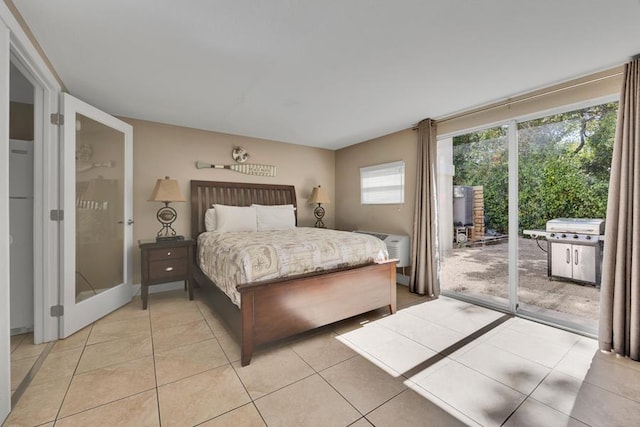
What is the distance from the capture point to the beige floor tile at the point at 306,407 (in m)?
1.51

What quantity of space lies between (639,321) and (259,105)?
400 centimetres

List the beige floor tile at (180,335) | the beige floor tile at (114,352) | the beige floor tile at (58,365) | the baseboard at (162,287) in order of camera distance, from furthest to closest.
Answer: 1. the baseboard at (162,287)
2. the beige floor tile at (180,335)
3. the beige floor tile at (114,352)
4. the beige floor tile at (58,365)

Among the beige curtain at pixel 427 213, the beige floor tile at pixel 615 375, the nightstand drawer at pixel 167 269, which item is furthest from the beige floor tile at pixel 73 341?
the beige floor tile at pixel 615 375

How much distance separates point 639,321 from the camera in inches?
82.4

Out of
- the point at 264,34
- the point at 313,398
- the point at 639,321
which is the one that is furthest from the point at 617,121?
the point at 313,398

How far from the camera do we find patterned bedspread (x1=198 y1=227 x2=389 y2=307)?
221cm

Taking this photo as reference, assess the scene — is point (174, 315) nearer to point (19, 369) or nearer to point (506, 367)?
point (19, 369)

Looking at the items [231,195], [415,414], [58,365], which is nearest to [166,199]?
[231,195]

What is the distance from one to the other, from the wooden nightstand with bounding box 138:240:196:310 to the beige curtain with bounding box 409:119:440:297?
3064mm

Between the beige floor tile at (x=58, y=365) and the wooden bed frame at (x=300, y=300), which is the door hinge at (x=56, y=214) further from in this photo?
the wooden bed frame at (x=300, y=300)

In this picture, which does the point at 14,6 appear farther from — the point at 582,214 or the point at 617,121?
the point at 582,214

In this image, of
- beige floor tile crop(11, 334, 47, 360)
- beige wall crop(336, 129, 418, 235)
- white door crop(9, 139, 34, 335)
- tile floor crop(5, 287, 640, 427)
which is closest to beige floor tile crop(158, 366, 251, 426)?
tile floor crop(5, 287, 640, 427)

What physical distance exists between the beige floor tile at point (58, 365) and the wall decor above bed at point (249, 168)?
269 centimetres

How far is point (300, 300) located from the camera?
7.71ft
